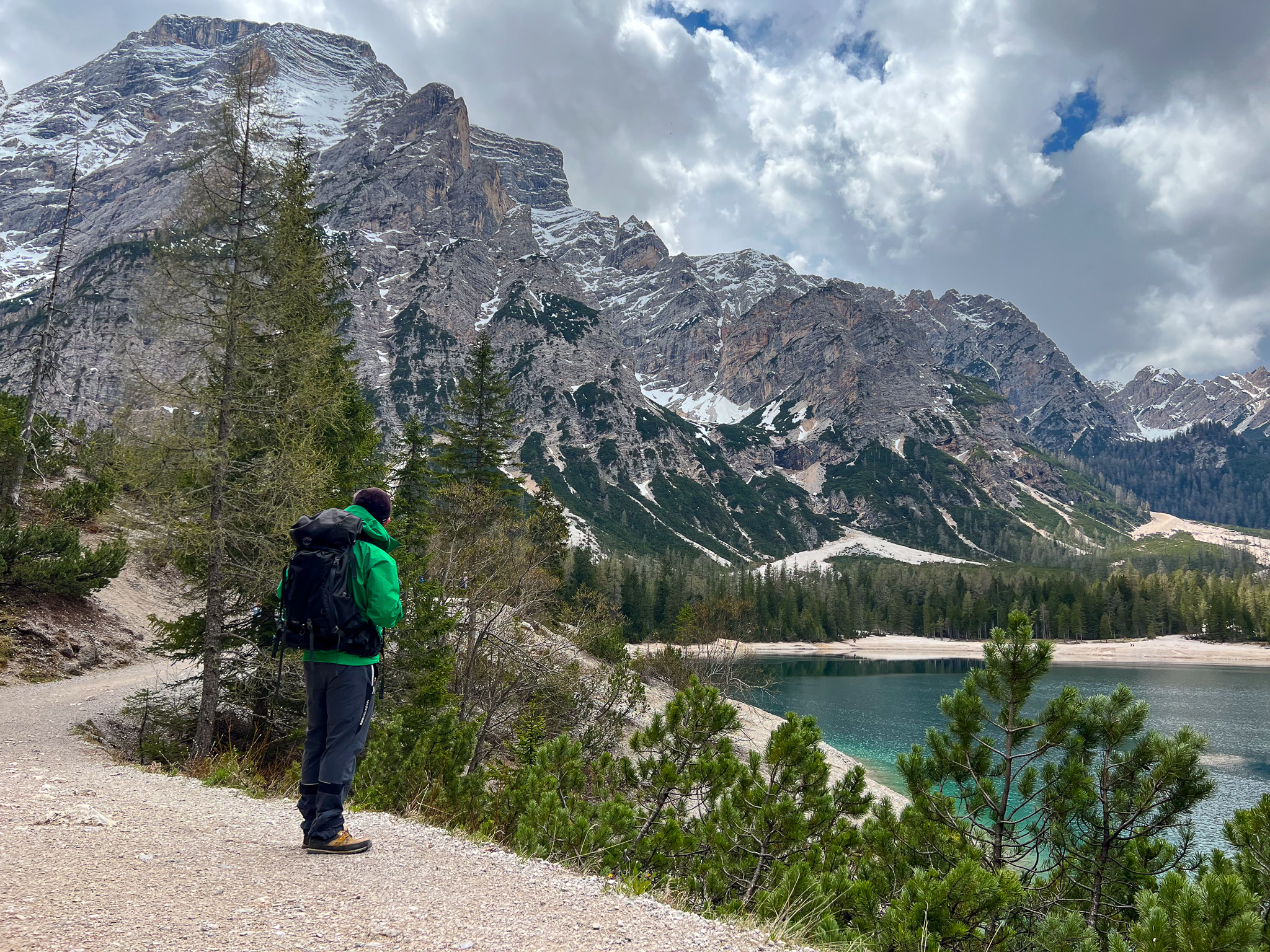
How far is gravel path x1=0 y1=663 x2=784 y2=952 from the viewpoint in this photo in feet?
9.74

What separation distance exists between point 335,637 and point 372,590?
44 centimetres

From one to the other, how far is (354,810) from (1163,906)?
6.49 meters

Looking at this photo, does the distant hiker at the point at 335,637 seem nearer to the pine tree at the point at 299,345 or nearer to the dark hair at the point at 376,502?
the dark hair at the point at 376,502

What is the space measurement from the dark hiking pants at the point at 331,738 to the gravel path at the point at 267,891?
0.26 m

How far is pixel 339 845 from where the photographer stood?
447cm

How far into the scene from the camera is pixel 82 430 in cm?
2634

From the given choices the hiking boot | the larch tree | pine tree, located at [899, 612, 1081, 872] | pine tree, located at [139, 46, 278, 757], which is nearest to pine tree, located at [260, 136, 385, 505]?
pine tree, located at [139, 46, 278, 757]

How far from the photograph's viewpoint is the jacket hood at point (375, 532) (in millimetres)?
4766

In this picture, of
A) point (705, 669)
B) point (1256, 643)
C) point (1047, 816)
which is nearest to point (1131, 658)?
point (1256, 643)

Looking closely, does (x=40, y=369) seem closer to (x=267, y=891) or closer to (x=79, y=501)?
(x=79, y=501)

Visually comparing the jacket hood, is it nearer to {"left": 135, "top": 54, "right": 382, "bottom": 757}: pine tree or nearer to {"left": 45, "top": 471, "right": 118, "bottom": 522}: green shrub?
{"left": 135, "top": 54, "right": 382, "bottom": 757}: pine tree

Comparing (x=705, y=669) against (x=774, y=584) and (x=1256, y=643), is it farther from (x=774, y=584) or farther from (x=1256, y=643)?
(x=1256, y=643)

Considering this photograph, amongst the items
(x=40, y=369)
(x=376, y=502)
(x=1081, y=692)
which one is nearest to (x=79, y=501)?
(x=40, y=369)

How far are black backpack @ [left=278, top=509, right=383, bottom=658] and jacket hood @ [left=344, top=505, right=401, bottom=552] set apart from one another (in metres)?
0.06
